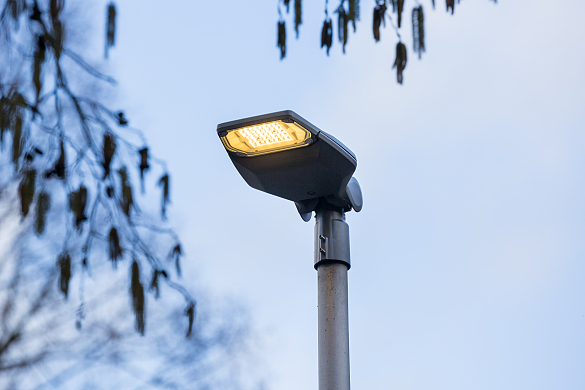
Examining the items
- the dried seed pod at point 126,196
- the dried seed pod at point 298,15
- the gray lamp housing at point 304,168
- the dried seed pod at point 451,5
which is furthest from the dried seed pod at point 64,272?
the gray lamp housing at point 304,168

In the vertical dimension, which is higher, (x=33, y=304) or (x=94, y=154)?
(x=33, y=304)

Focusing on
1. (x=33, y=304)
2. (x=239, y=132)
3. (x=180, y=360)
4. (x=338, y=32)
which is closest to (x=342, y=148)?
(x=239, y=132)

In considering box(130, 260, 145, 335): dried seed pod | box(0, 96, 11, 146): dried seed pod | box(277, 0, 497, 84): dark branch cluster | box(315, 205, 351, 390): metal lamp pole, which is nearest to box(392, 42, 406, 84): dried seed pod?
box(277, 0, 497, 84): dark branch cluster

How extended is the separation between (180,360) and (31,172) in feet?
14.4

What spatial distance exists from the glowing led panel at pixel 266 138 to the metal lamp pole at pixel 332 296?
36 cm

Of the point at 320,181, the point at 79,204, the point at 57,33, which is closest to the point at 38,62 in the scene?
the point at 57,33

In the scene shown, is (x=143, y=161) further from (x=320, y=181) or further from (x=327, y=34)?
(x=320, y=181)

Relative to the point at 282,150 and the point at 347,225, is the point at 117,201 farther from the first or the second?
the point at 347,225

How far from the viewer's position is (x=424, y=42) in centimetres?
147

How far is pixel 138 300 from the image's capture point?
57.4 inches

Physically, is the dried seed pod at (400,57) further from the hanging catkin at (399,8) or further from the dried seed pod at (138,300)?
the dried seed pod at (138,300)

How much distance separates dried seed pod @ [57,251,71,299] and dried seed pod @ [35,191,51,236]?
0.32 feet

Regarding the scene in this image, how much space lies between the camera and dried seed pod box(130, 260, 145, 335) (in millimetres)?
1435

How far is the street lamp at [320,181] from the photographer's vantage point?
7.94ft
